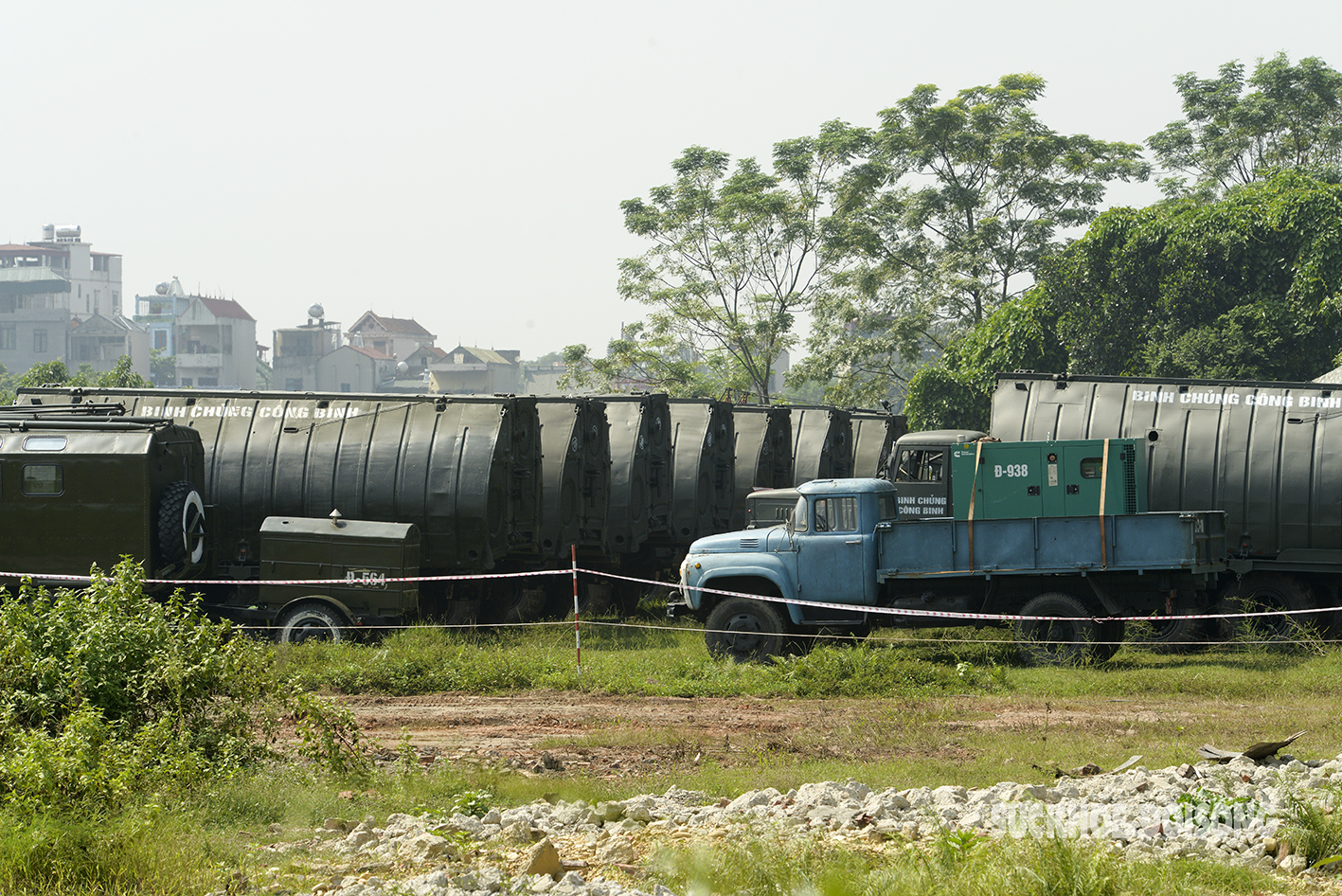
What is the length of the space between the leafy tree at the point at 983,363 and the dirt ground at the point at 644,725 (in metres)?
26.4

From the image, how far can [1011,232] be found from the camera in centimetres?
4534

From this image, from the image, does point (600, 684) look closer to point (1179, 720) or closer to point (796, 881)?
point (1179, 720)

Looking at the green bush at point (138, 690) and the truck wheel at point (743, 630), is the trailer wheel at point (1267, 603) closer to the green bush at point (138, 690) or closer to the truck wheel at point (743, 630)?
the truck wheel at point (743, 630)

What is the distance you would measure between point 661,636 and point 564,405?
484 cm

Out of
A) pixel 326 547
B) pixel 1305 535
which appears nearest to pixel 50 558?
pixel 326 547

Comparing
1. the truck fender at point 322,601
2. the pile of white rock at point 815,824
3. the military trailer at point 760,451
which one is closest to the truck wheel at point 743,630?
the truck fender at point 322,601

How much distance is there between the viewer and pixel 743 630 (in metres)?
15.1

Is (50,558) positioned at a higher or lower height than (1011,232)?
lower

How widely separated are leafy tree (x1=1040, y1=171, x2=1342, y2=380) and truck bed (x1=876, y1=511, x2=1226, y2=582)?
2205cm

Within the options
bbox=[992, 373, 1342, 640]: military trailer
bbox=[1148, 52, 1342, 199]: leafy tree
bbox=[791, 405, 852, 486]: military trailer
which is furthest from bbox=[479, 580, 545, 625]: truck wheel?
bbox=[1148, 52, 1342, 199]: leafy tree

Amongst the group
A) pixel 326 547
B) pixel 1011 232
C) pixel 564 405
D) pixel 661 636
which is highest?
pixel 1011 232

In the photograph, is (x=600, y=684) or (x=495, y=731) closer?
(x=495, y=731)

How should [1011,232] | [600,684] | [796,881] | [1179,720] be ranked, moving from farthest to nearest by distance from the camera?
[1011,232], [600,684], [1179,720], [796,881]

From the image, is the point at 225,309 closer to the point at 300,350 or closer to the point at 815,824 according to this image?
the point at 300,350
